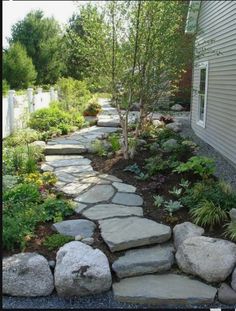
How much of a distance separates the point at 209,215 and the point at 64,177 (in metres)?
2.58

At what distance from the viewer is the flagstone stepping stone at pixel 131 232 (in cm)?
377

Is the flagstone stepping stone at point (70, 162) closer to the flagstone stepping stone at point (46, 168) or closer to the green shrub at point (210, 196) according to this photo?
the flagstone stepping stone at point (46, 168)

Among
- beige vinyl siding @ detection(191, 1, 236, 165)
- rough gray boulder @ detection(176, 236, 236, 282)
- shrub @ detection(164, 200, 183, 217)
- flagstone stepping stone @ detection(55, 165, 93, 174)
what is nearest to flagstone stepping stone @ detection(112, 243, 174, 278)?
rough gray boulder @ detection(176, 236, 236, 282)

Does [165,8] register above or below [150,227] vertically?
above

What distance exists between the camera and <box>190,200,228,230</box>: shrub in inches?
159

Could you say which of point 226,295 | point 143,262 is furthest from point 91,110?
point 226,295

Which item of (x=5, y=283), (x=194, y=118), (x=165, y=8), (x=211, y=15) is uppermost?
(x=211, y=15)

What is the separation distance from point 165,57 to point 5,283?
171 inches

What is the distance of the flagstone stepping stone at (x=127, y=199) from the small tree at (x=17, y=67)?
→ 12326mm

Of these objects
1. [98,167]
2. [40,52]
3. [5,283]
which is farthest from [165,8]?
[40,52]

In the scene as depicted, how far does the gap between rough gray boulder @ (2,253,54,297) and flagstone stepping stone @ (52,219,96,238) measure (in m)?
0.66

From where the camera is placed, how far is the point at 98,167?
21.6ft

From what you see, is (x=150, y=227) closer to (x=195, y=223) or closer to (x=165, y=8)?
(x=195, y=223)

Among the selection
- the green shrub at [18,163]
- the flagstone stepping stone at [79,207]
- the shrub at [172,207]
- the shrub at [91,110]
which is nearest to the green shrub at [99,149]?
the green shrub at [18,163]
